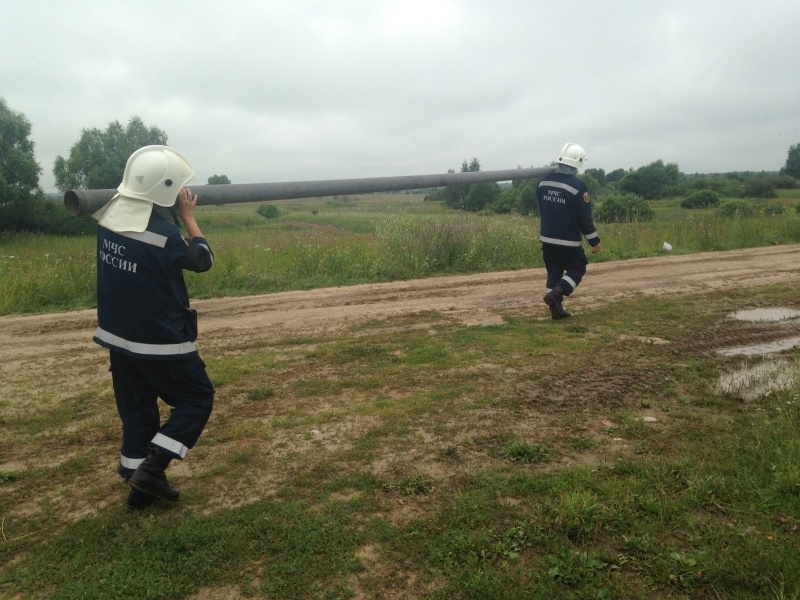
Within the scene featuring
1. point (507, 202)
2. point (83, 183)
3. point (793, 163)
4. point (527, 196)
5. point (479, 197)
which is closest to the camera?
point (479, 197)

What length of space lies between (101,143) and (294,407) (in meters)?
41.5

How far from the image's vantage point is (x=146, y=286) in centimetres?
343

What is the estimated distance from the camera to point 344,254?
525 inches

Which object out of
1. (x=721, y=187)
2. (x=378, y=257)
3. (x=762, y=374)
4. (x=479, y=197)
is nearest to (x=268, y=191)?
(x=762, y=374)

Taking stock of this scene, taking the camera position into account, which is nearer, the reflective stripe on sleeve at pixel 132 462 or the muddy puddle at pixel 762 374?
the reflective stripe on sleeve at pixel 132 462

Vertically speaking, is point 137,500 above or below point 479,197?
below

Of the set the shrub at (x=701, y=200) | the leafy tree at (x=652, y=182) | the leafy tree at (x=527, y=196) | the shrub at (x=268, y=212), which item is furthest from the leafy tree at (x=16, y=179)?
the leafy tree at (x=652, y=182)

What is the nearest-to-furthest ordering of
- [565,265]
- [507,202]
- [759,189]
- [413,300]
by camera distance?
[565,265] < [413,300] < [507,202] < [759,189]

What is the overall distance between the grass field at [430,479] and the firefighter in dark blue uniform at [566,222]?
51.3 inches

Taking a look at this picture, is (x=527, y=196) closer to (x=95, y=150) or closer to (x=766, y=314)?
(x=766, y=314)

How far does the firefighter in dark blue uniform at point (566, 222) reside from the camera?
8141 mm

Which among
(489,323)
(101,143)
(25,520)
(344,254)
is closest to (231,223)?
(101,143)

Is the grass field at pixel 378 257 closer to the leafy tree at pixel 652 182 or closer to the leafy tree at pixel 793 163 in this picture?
the leafy tree at pixel 652 182

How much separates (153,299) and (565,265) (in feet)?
19.9
